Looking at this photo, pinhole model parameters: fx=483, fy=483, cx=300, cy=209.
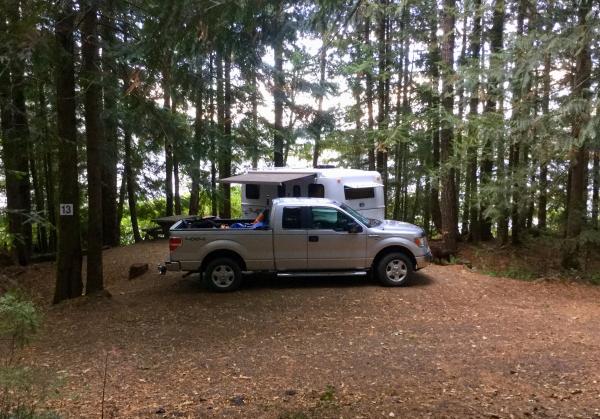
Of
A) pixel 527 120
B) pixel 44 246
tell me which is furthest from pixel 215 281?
pixel 44 246

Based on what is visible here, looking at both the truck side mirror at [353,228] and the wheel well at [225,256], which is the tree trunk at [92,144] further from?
the truck side mirror at [353,228]

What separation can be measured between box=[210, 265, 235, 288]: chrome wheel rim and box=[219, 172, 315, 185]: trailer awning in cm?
464

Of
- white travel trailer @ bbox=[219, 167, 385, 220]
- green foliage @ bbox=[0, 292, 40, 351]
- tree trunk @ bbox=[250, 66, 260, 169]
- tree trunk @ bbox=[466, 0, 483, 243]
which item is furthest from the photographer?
tree trunk @ bbox=[250, 66, 260, 169]

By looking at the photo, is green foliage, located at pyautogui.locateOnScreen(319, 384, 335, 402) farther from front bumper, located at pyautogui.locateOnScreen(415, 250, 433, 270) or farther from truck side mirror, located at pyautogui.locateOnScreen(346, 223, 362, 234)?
front bumper, located at pyautogui.locateOnScreen(415, 250, 433, 270)

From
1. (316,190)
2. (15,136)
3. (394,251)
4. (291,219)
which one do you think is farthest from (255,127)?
(394,251)

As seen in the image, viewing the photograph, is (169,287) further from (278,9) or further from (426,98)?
(426,98)

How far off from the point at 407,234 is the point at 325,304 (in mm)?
2295

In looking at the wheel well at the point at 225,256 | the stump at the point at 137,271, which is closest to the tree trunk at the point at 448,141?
the wheel well at the point at 225,256

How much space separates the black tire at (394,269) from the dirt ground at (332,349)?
9.2 inches

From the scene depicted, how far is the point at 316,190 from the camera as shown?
50.2ft

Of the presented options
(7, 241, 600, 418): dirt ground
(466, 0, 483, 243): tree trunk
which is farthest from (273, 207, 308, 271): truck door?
(466, 0, 483, 243): tree trunk

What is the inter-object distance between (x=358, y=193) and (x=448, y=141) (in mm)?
3167

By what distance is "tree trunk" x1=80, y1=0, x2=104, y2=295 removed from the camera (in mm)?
8758

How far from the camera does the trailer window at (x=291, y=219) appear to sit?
9625 mm
